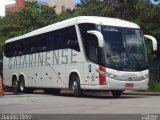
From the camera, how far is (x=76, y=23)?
2330 centimetres

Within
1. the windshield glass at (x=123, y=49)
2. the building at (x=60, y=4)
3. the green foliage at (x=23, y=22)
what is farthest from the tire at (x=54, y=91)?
the building at (x=60, y=4)

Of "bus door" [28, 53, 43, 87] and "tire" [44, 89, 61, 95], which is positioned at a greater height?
"bus door" [28, 53, 43, 87]

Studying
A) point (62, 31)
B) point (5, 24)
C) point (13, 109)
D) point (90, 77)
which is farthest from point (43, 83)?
point (5, 24)

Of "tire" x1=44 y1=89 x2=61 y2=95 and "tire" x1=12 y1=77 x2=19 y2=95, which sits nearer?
"tire" x1=44 y1=89 x2=61 y2=95

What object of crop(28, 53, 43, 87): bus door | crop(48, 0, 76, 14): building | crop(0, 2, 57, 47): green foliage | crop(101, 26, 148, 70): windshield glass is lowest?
crop(28, 53, 43, 87): bus door

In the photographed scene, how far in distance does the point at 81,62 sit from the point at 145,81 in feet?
10.5

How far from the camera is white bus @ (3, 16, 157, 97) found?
70.7 feet

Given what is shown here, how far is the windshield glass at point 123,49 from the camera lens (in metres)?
21.6

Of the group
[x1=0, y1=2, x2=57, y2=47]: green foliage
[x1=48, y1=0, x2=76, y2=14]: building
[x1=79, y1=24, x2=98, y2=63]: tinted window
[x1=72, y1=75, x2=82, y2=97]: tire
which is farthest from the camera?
[x1=48, y1=0, x2=76, y2=14]: building

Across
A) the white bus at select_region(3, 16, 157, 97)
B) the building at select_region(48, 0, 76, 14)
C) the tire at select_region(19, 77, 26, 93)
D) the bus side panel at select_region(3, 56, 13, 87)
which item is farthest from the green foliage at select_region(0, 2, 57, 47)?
the building at select_region(48, 0, 76, 14)

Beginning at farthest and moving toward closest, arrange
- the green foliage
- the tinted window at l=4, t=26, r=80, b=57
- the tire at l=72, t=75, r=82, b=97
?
the green foliage < the tinted window at l=4, t=26, r=80, b=57 < the tire at l=72, t=75, r=82, b=97

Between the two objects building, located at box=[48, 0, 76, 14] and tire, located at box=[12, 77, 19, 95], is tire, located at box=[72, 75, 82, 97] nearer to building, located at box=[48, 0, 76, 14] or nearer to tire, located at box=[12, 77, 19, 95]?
tire, located at box=[12, 77, 19, 95]

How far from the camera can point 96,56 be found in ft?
71.8

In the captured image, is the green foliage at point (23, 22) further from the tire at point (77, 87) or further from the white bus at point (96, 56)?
the tire at point (77, 87)
